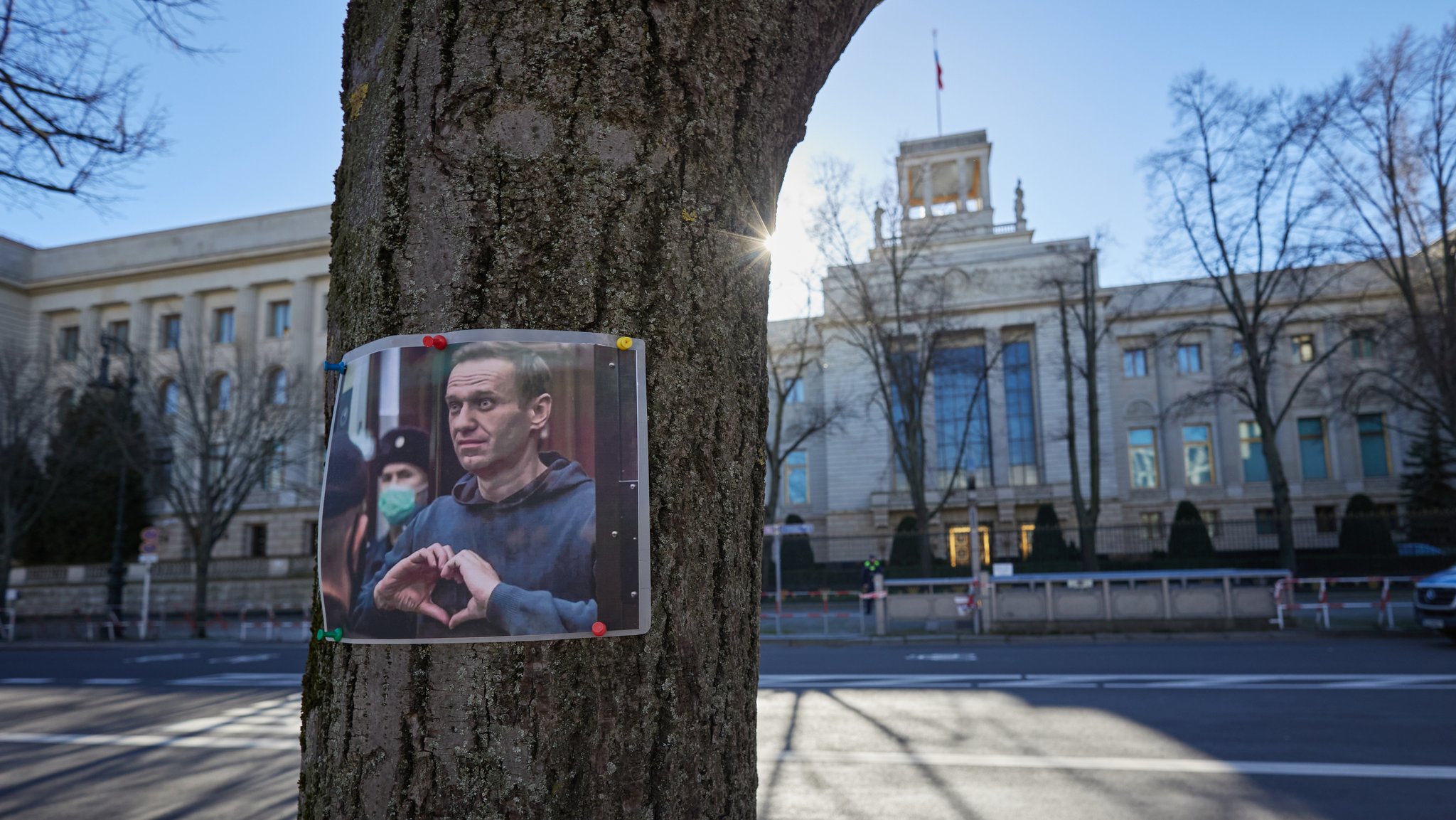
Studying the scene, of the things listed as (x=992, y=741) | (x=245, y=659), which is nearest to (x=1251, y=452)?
(x=245, y=659)

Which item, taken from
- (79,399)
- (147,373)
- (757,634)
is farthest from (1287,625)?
(79,399)

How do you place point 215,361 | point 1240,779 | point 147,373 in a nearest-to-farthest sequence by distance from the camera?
point 1240,779 → point 147,373 → point 215,361

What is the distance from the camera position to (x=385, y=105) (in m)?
1.56

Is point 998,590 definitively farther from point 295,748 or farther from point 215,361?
point 215,361

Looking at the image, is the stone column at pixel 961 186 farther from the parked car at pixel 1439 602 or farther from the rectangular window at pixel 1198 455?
the parked car at pixel 1439 602

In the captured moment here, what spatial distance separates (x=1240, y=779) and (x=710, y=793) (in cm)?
580

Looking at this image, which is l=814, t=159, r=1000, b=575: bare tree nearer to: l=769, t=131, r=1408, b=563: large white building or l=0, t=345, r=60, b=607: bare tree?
l=769, t=131, r=1408, b=563: large white building

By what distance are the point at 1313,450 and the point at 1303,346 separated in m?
4.83

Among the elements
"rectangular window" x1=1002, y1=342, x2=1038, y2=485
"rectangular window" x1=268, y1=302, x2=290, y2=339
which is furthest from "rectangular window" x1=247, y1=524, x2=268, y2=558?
"rectangular window" x1=1002, y1=342, x2=1038, y2=485

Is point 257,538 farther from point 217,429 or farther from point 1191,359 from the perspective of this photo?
point 1191,359

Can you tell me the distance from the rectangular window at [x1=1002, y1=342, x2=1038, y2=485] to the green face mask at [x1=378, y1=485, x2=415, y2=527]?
139 feet

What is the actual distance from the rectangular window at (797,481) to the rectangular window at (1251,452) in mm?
19914

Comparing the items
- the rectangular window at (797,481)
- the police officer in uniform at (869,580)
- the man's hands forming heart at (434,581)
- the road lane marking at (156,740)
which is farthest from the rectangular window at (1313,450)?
the man's hands forming heart at (434,581)

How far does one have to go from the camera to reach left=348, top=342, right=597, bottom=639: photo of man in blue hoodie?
4.49 ft
